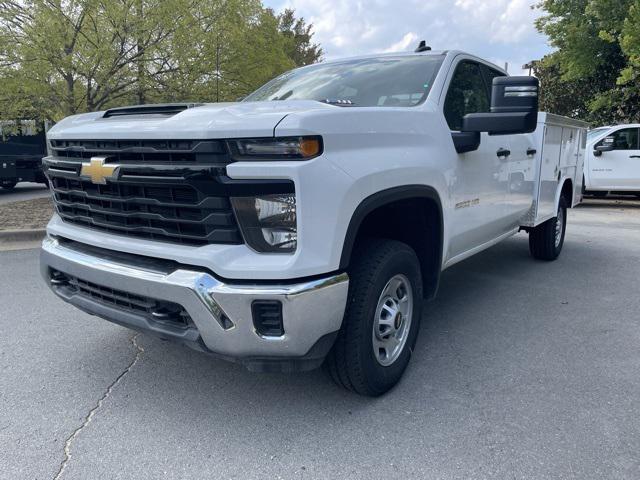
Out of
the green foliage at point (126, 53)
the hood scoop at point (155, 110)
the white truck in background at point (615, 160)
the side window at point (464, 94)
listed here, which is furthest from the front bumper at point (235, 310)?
the white truck in background at point (615, 160)

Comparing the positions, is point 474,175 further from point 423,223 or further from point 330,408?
point 330,408

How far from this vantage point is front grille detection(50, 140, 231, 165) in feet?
7.36

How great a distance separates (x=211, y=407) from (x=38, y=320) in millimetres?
2067

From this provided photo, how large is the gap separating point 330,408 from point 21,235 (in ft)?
20.4

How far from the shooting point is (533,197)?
507 centimetres

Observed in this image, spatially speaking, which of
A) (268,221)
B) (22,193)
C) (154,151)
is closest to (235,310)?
(268,221)

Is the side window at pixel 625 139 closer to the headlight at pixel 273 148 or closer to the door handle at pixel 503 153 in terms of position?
the door handle at pixel 503 153

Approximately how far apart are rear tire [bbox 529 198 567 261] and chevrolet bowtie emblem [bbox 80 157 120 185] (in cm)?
477

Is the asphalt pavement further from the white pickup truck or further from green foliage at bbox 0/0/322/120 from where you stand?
the white pickup truck

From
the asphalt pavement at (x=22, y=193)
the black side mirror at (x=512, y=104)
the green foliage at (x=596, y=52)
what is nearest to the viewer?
the black side mirror at (x=512, y=104)

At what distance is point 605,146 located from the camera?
36.4 feet

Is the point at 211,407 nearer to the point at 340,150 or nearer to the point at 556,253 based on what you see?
the point at 340,150

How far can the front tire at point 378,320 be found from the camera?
259 cm

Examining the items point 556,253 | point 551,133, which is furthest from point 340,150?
point 556,253
